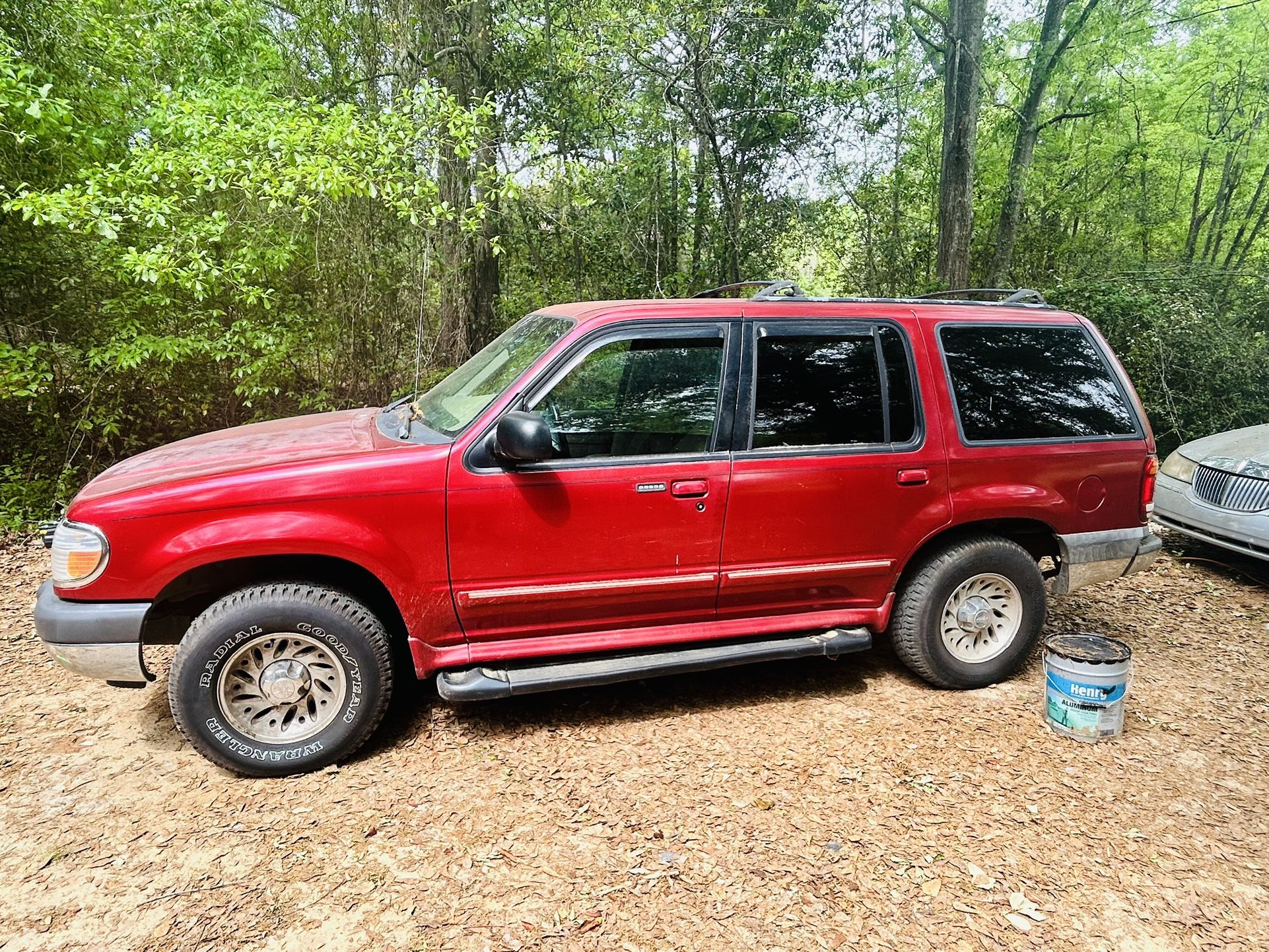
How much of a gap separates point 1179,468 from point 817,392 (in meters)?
4.43

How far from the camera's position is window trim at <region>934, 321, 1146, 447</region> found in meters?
3.73

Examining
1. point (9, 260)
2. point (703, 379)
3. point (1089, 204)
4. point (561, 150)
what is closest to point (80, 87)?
point (9, 260)

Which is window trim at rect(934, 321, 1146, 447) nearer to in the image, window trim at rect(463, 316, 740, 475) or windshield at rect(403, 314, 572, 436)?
window trim at rect(463, 316, 740, 475)

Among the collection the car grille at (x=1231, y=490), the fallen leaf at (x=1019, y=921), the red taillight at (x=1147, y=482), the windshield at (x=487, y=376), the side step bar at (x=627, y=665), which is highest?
the windshield at (x=487, y=376)

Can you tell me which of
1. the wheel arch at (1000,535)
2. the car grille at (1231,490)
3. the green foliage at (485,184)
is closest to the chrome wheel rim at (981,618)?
the wheel arch at (1000,535)

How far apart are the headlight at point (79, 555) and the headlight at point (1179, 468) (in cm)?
721

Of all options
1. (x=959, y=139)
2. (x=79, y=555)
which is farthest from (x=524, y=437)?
(x=959, y=139)

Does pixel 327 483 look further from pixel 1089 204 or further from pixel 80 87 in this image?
pixel 1089 204

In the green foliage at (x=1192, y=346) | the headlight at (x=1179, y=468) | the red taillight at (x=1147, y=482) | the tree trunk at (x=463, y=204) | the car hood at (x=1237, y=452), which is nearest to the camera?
the red taillight at (x=1147, y=482)

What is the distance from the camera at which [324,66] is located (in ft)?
25.4

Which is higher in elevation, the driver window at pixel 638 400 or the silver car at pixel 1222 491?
the driver window at pixel 638 400

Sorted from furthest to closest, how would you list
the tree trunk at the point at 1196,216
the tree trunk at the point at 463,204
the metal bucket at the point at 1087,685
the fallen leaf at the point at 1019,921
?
the tree trunk at the point at 1196,216
the tree trunk at the point at 463,204
the metal bucket at the point at 1087,685
the fallen leaf at the point at 1019,921

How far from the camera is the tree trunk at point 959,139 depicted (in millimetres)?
8492

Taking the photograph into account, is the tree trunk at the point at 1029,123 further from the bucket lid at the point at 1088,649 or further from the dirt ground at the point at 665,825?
the bucket lid at the point at 1088,649
